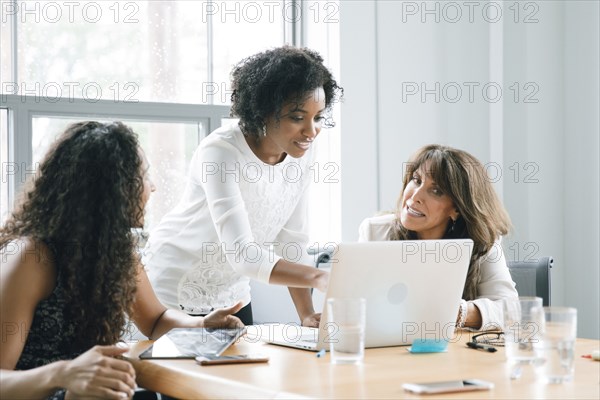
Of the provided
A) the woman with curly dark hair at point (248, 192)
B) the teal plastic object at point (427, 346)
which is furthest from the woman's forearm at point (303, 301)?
the teal plastic object at point (427, 346)

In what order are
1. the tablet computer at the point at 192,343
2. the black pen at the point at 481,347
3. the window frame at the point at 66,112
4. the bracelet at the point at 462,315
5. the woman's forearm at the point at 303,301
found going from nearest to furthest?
the tablet computer at the point at 192,343
the black pen at the point at 481,347
the bracelet at the point at 462,315
the woman's forearm at the point at 303,301
the window frame at the point at 66,112

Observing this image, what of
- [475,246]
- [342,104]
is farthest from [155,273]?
[342,104]

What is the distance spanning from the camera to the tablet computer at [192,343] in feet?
5.79

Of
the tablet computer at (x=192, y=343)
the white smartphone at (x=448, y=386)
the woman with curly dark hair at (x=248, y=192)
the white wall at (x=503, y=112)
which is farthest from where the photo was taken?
the white wall at (x=503, y=112)

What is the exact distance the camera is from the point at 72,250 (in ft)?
5.55

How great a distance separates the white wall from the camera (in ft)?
13.4

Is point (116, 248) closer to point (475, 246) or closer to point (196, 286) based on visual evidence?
point (196, 286)

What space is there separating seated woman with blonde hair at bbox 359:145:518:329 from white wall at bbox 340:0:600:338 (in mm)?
1473

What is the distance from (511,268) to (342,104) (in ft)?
4.98

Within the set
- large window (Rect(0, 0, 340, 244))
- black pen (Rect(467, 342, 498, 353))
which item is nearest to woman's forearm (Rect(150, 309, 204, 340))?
black pen (Rect(467, 342, 498, 353))

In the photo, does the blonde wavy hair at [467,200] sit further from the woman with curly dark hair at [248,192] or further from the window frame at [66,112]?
the window frame at [66,112]

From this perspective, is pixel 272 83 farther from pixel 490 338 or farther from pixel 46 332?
pixel 46 332

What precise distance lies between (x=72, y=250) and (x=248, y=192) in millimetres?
837

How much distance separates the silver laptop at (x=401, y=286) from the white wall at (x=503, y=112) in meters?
2.12
